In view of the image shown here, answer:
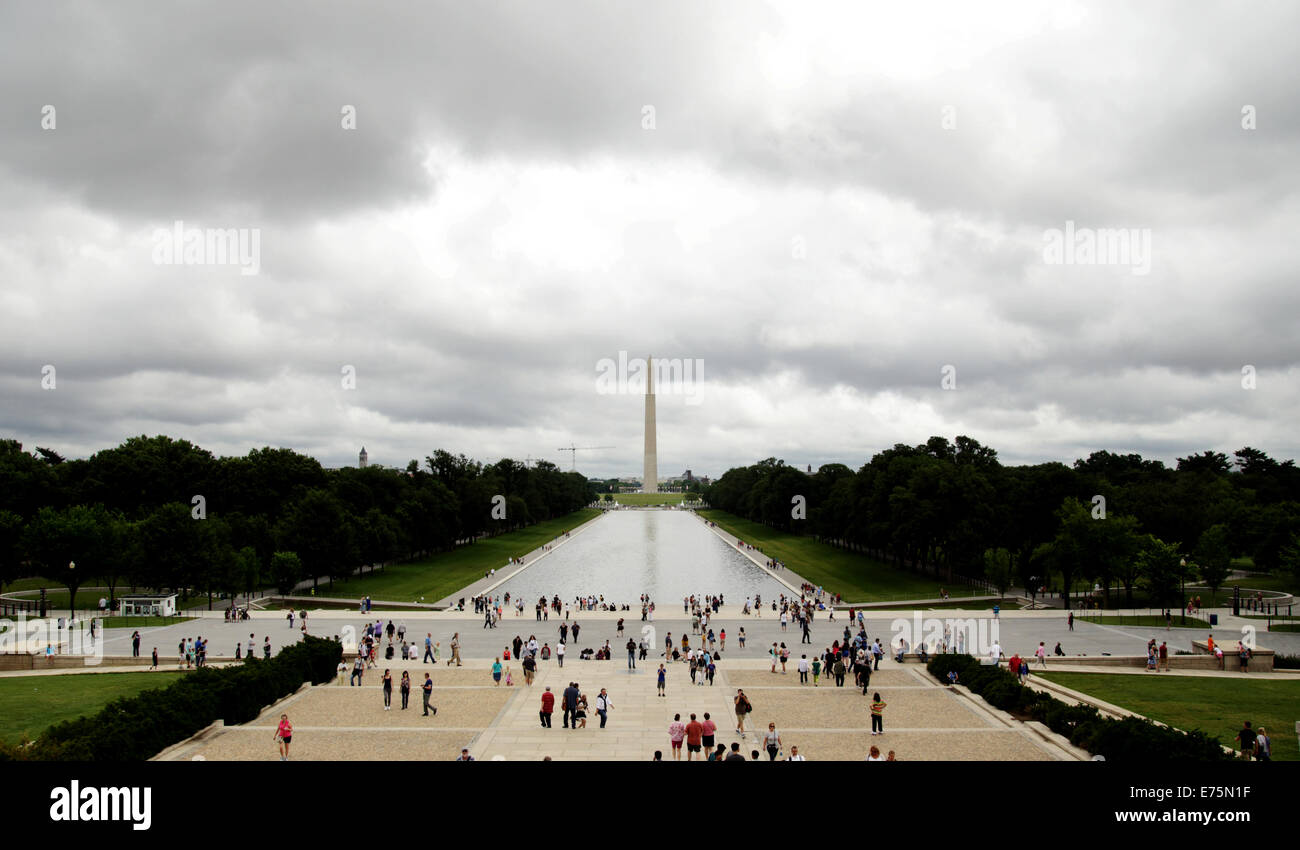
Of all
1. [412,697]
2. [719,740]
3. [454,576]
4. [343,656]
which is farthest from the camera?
[454,576]

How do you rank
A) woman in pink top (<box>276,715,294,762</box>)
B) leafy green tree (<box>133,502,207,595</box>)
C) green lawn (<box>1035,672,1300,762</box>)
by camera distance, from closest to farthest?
woman in pink top (<box>276,715,294,762</box>)
green lawn (<box>1035,672,1300,762</box>)
leafy green tree (<box>133,502,207,595</box>)

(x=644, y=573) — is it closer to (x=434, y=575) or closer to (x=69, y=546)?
(x=434, y=575)

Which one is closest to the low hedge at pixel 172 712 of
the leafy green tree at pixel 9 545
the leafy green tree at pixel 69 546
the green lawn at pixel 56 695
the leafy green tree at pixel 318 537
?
the green lawn at pixel 56 695

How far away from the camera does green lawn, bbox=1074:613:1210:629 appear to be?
44.7 metres

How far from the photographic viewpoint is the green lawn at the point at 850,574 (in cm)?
6119

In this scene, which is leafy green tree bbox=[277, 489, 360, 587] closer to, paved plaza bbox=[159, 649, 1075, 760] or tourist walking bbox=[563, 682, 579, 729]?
paved plaza bbox=[159, 649, 1075, 760]

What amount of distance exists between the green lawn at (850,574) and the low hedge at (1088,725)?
1094 inches

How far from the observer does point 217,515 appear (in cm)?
7475

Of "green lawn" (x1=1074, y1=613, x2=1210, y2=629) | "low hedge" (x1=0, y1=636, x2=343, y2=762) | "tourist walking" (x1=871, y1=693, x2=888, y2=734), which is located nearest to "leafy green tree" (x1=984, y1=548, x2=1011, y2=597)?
"green lawn" (x1=1074, y1=613, x2=1210, y2=629)

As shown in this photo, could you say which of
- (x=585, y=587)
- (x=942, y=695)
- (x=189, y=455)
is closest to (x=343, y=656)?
(x=942, y=695)

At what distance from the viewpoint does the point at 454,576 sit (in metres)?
72.8

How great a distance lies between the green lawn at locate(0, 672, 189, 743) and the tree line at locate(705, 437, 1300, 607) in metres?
50.2
